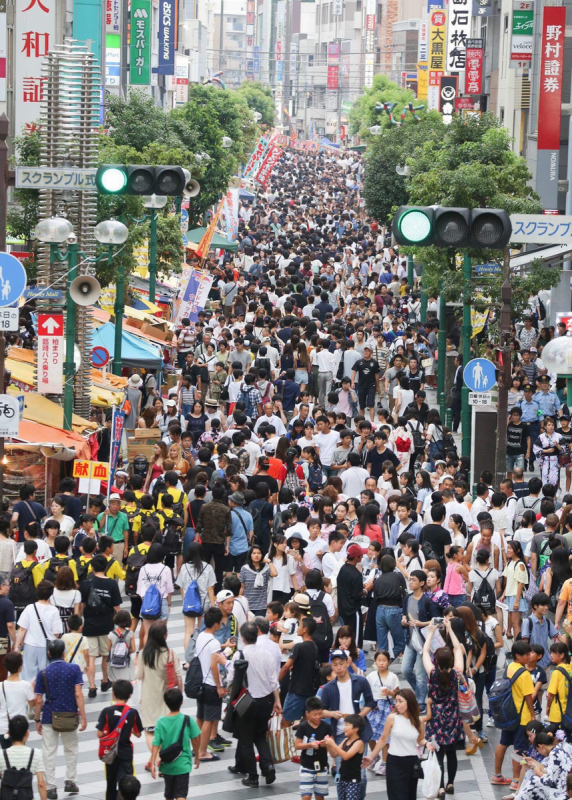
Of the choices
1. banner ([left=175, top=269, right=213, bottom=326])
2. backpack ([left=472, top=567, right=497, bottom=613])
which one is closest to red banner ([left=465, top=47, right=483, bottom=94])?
banner ([left=175, top=269, right=213, bottom=326])

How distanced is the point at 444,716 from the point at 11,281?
19.8 ft

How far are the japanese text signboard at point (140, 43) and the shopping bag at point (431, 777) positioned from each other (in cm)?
4462

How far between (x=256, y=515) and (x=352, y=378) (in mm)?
7779

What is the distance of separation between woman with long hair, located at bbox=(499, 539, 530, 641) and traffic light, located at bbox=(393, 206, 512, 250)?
8.65ft

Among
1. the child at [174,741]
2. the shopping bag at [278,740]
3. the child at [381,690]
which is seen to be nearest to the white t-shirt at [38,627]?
the shopping bag at [278,740]

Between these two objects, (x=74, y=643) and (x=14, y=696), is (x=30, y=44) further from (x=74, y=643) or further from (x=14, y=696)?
(x=14, y=696)

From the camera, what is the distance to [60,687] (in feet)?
31.2

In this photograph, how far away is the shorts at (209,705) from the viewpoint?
10133mm

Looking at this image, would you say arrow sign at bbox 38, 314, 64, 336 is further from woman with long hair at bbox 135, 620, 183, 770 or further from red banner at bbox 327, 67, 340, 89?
red banner at bbox 327, 67, 340, 89

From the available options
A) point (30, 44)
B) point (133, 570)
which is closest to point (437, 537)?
point (133, 570)

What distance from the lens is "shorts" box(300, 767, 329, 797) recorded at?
922 centimetres

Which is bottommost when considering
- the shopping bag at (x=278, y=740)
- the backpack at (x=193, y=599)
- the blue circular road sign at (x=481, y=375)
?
the shopping bag at (x=278, y=740)

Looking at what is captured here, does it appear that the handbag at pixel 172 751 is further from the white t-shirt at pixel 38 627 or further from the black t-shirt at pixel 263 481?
the black t-shirt at pixel 263 481

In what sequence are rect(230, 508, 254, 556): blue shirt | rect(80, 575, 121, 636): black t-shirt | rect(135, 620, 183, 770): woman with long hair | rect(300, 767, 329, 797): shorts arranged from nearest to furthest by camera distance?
rect(300, 767, 329, 797): shorts < rect(135, 620, 183, 770): woman with long hair < rect(80, 575, 121, 636): black t-shirt < rect(230, 508, 254, 556): blue shirt
